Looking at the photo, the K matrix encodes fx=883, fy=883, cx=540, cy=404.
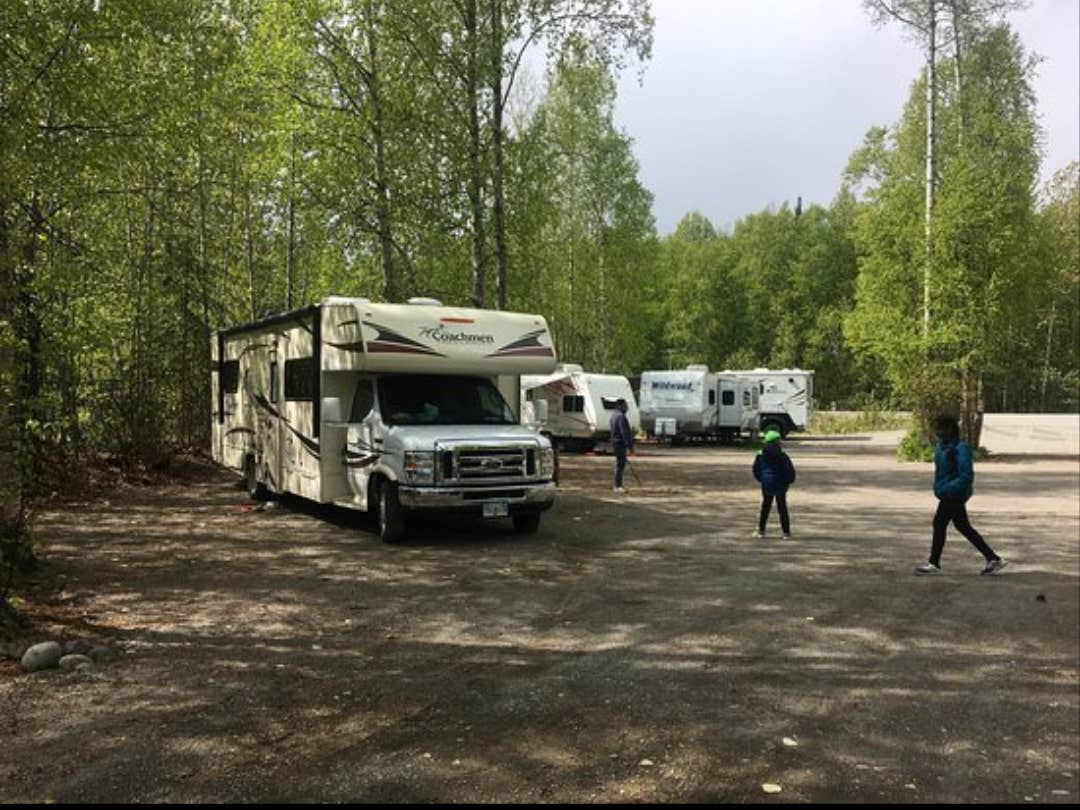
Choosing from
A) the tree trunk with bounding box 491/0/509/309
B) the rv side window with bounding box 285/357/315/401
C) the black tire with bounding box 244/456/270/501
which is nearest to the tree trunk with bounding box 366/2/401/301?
the tree trunk with bounding box 491/0/509/309

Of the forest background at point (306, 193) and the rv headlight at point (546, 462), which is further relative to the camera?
the rv headlight at point (546, 462)

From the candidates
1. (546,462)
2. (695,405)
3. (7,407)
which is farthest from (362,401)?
(695,405)

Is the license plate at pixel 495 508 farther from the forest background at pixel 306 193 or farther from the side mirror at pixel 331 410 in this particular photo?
the forest background at pixel 306 193

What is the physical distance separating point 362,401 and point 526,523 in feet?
9.16

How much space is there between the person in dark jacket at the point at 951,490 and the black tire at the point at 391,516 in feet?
19.8

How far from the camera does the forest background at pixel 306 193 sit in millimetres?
9445

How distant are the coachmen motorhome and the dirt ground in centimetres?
69

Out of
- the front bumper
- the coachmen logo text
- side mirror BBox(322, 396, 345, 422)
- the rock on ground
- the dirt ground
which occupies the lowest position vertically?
the dirt ground

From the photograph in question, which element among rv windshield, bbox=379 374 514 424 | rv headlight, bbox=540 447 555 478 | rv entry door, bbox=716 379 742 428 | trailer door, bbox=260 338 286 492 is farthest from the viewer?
rv entry door, bbox=716 379 742 428

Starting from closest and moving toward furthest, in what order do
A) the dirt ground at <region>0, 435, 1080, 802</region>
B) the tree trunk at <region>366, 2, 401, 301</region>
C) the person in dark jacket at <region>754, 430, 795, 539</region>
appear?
the dirt ground at <region>0, 435, 1080, 802</region>
the person in dark jacket at <region>754, 430, 795, 539</region>
the tree trunk at <region>366, 2, 401, 301</region>

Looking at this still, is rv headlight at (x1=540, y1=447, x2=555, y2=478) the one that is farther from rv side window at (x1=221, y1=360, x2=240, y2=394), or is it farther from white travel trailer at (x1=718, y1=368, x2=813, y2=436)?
white travel trailer at (x1=718, y1=368, x2=813, y2=436)

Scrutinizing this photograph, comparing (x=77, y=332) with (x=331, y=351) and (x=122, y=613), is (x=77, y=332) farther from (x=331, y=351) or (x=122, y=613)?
(x=331, y=351)

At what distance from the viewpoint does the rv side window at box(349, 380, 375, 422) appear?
11.8m

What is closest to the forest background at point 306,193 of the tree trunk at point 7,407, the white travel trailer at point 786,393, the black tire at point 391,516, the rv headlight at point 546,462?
the tree trunk at point 7,407
